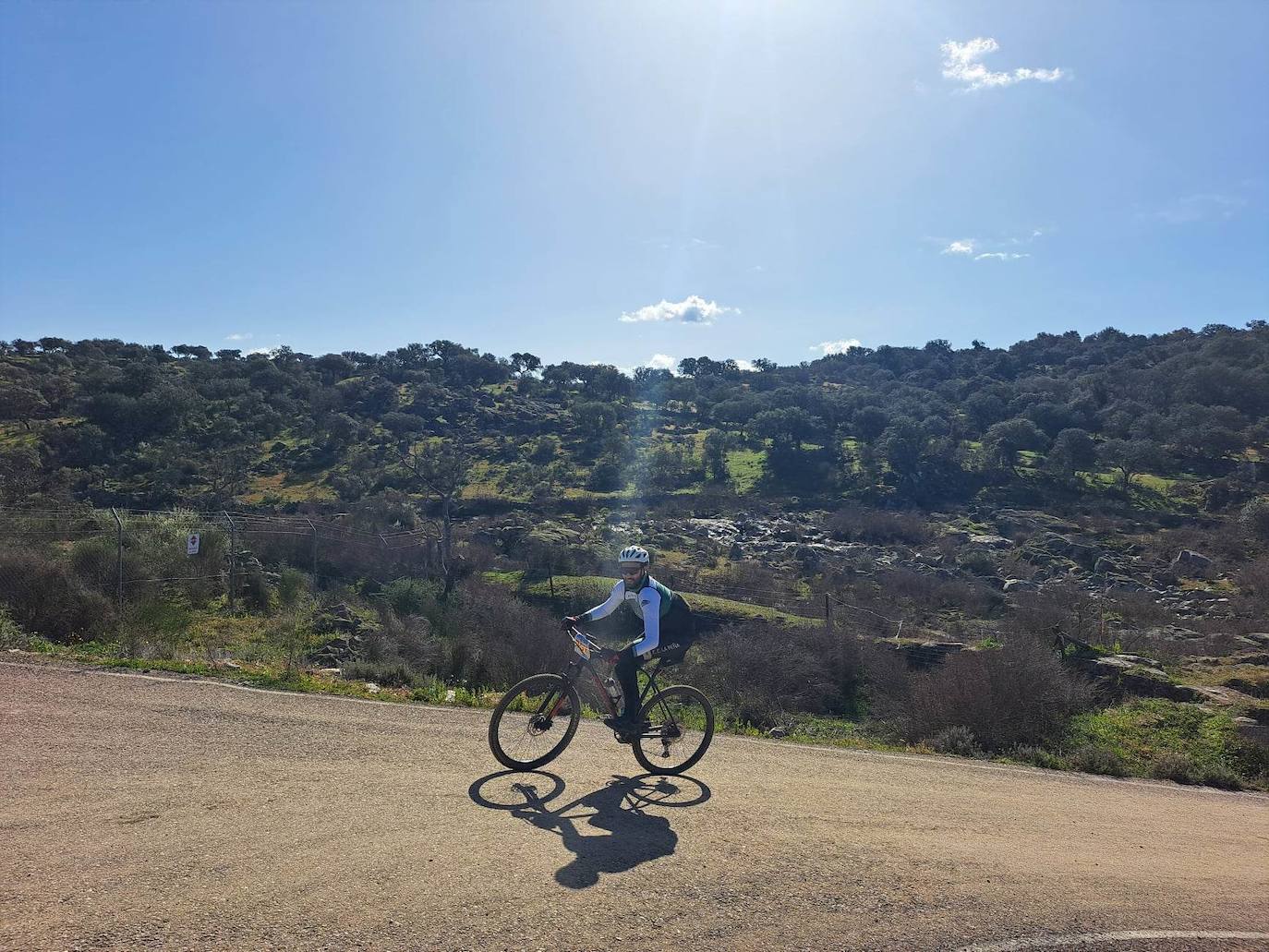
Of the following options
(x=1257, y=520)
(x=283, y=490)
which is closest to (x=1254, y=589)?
(x=1257, y=520)

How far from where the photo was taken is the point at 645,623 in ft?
21.0

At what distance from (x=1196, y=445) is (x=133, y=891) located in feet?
285

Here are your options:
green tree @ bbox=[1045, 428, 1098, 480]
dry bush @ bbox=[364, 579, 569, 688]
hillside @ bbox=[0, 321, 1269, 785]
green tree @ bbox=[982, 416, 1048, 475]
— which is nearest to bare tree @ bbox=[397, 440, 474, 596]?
hillside @ bbox=[0, 321, 1269, 785]

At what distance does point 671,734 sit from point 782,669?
13.6m

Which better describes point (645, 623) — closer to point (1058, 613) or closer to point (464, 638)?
point (464, 638)

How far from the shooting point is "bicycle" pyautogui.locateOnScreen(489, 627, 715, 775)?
626 cm

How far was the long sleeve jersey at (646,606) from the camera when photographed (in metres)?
6.36

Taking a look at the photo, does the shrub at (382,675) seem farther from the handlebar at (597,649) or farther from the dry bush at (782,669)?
the dry bush at (782,669)

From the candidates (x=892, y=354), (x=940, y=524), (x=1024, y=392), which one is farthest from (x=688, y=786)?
(x=892, y=354)

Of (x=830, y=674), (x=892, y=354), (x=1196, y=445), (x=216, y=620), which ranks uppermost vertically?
(x=892, y=354)

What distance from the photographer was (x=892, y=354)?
147875 millimetres

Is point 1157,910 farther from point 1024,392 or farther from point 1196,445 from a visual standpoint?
point 1024,392

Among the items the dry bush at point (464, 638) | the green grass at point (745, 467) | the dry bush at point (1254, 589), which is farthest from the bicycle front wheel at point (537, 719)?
the green grass at point (745, 467)

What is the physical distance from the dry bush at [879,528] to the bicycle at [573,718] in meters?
51.4
